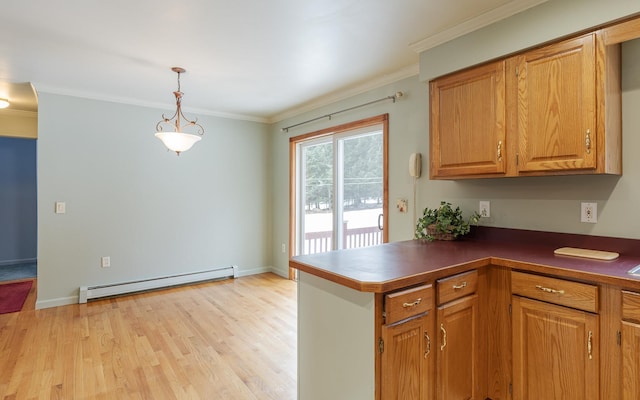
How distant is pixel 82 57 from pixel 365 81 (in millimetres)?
2614

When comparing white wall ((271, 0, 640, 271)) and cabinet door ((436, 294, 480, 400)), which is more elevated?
white wall ((271, 0, 640, 271))

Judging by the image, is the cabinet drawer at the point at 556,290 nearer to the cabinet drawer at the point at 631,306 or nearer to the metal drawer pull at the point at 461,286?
the cabinet drawer at the point at 631,306

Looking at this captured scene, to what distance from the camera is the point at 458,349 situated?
5.81ft

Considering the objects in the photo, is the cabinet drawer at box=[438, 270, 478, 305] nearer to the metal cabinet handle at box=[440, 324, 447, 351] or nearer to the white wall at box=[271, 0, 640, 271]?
the metal cabinet handle at box=[440, 324, 447, 351]

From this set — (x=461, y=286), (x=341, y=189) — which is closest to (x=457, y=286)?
(x=461, y=286)

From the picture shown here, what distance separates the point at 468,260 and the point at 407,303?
0.54 meters

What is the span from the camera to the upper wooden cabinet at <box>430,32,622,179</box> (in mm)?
1771

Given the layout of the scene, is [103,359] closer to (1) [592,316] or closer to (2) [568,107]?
(1) [592,316]

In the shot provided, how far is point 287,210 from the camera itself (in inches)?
197

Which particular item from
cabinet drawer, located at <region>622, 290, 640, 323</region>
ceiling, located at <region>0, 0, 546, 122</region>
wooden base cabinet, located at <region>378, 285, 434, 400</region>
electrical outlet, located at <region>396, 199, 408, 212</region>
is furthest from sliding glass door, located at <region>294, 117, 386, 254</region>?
cabinet drawer, located at <region>622, 290, 640, 323</region>

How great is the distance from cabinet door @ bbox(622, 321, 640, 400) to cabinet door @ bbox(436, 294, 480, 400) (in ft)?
2.00

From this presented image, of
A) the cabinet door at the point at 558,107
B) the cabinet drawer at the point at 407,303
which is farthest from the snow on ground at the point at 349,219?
the cabinet drawer at the point at 407,303

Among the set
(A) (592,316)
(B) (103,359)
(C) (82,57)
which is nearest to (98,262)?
(B) (103,359)

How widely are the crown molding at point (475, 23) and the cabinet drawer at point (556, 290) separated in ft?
5.14
